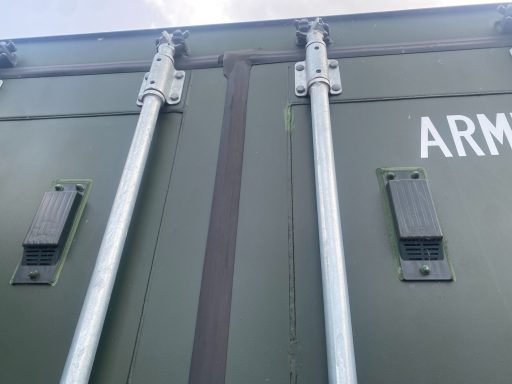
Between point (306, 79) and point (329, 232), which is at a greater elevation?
point (306, 79)

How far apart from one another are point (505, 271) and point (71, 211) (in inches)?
58.6

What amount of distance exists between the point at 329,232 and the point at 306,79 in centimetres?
77

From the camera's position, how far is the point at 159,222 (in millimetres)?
1335

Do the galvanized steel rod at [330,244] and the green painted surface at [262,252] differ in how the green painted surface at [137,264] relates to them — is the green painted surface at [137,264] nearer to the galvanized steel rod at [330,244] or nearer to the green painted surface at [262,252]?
the green painted surface at [262,252]

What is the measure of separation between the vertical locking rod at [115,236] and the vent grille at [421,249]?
2.94ft

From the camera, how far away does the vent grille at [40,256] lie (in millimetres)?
1265

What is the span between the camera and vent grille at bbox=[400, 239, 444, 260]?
45.8 inches

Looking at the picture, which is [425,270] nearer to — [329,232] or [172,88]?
[329,232]

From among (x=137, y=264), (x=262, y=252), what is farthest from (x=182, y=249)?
(x=262, y=252)

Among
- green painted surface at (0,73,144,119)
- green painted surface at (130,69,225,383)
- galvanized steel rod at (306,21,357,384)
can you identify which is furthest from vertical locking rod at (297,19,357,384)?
green painted surface at (0,73,144,119)

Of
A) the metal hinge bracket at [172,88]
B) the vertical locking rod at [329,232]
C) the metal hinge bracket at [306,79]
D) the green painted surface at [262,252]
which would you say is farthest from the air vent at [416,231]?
the metal hinge bracket at [172,88]

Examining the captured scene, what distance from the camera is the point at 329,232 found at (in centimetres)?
108

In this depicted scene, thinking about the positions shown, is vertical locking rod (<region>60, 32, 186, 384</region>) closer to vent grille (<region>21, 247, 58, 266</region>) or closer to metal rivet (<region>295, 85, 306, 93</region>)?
vent grille (<region>21, 247, 58, 266</region>)

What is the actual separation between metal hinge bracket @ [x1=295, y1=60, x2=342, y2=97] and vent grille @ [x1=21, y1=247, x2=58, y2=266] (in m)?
1.13
